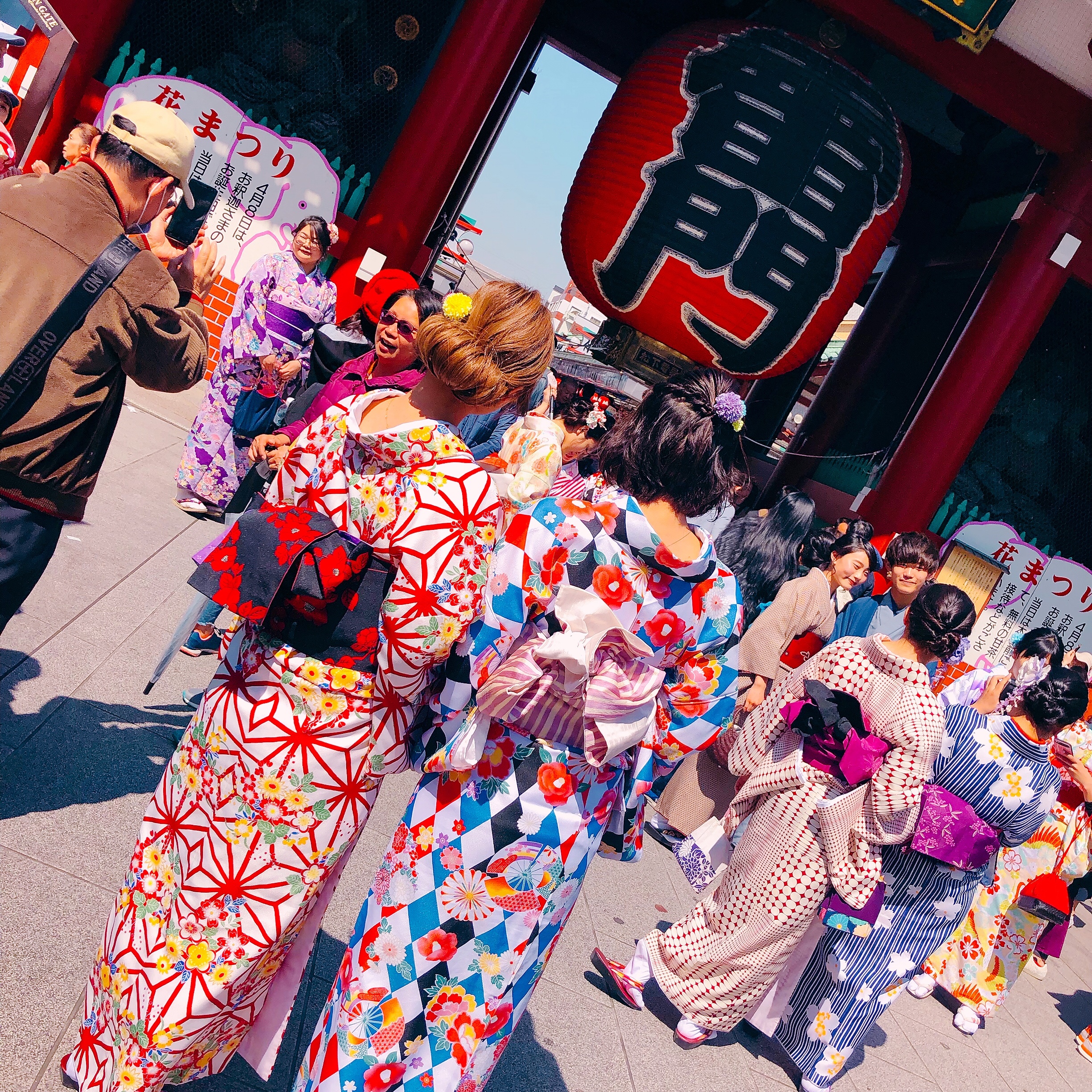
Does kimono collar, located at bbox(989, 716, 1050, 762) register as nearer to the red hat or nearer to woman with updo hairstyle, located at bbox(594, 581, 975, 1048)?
woman with updo hairstyle, located at bbox(594, 581, 975, 1048)

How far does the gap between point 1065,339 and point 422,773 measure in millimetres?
9891

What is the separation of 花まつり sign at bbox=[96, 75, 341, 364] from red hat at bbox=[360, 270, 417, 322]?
4.22 meters

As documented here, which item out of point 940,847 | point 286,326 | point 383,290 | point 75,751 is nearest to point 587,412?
point 383,290

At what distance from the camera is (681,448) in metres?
1.95

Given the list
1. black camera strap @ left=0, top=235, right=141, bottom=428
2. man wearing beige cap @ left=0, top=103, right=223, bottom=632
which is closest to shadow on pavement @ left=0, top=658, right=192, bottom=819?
man wearing beige cap @ left=0, top=103, right=223, bottom=632

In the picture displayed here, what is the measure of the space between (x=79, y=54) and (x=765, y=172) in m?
5.27

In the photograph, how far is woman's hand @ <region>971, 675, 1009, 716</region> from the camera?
4.12m

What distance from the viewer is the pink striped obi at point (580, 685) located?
176cm

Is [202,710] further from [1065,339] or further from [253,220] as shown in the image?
[1065,339]

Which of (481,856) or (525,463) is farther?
(525,463)

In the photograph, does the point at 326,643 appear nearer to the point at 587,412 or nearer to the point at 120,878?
the point at 120,878

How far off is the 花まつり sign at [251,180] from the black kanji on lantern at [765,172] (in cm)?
324

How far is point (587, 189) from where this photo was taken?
5828 millimetres

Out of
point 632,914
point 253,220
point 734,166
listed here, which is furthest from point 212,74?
point 632,914
